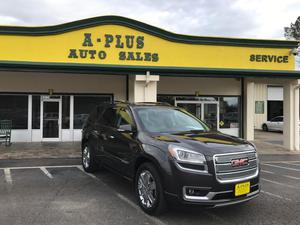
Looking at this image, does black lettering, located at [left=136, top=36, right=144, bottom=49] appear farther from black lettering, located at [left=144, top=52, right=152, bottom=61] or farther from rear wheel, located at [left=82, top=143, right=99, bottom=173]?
rear wheel, located at [left=82, top=143, right=99, bottom=173]

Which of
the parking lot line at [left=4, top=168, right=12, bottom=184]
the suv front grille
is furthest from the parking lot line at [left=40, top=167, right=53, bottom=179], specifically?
the suv front grille

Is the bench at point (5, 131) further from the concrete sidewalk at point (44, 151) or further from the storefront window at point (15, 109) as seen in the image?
the storefront window at point (15, 109)

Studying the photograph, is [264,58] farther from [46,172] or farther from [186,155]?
[186,155]

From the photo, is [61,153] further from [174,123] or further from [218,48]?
[218,48]

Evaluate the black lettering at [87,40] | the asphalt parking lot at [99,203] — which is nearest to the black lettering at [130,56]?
the black lettering at [87,40]

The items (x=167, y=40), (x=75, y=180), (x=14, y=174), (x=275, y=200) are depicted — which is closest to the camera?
(x=275, y=200)

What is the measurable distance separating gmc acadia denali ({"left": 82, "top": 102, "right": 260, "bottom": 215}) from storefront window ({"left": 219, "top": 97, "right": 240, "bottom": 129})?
1172cm

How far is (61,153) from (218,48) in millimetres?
7970

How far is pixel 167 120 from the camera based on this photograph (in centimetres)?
661

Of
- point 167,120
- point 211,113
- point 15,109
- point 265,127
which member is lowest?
point 265,127

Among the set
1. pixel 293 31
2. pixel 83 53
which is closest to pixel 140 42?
pixel 83 53

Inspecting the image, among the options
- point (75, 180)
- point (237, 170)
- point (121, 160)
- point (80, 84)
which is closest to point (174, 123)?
point (121, 160)

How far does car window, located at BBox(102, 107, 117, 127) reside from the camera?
7376 millimetres

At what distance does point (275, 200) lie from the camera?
6.40 m
